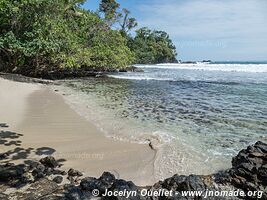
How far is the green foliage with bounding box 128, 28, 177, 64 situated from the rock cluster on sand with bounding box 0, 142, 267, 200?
70939 mm

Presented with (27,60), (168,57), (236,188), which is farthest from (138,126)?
(168,57)

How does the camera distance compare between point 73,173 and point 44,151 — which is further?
point 44,151

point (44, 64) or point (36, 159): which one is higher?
point (44, 64)

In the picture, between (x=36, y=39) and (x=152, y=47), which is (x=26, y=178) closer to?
(x=36, y=39)

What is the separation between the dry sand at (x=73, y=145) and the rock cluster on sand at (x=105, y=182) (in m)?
0.70

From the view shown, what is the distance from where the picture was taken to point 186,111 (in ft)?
41.4

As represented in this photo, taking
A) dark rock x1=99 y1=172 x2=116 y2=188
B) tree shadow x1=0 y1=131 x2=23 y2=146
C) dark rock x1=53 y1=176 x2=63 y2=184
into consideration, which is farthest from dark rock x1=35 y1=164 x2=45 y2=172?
tree shadow x1=0 y1=131 x2=23 y2=146

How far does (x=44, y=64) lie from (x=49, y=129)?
1682 cm

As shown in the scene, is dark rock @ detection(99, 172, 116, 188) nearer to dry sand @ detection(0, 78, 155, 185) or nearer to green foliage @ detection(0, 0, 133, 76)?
dry sand @ detection(0, 78, 155, 185)

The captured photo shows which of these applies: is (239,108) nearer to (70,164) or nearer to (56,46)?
(70,164)

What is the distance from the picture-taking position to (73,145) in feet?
24.5

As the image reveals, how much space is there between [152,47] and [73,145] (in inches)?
3014

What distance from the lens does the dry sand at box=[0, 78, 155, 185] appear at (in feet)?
20.3

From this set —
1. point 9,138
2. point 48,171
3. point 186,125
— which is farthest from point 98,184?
point 186,125
